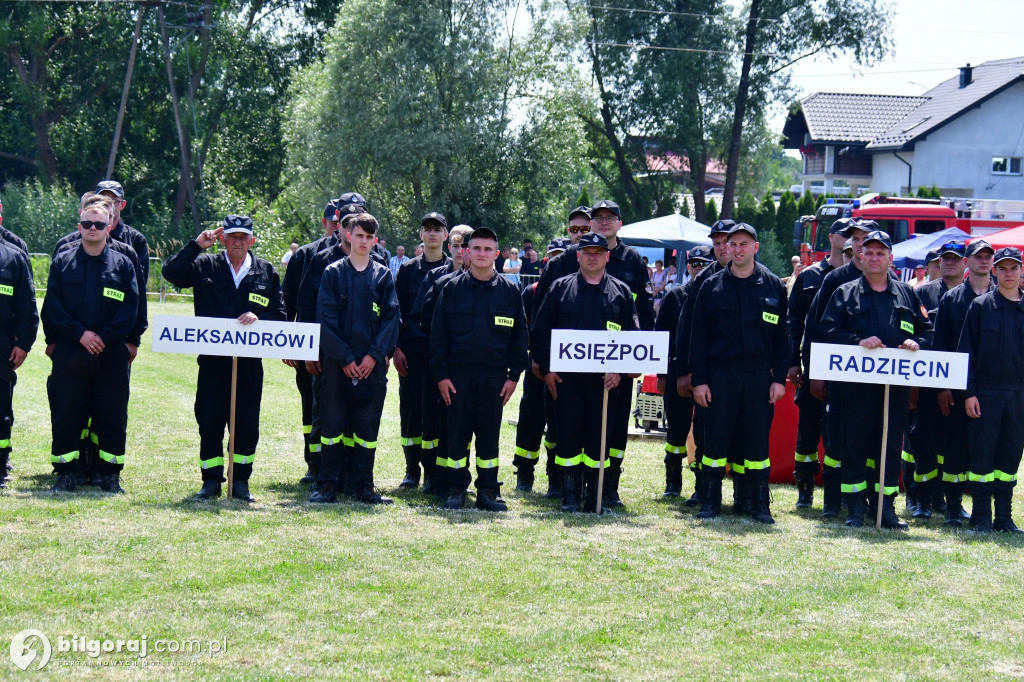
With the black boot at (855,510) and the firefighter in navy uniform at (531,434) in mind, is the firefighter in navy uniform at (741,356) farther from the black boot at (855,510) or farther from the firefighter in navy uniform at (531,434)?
the firefighter in navy uniform at (531,434)

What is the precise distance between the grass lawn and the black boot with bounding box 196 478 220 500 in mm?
185

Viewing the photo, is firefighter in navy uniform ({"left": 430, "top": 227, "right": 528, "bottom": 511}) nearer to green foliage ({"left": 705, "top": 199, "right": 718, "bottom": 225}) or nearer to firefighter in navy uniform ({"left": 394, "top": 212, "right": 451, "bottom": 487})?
firefighter in navy uniform ({"left": 394, "top": 212, "right": 451, "bottom": 487})

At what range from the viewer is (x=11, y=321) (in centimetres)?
882

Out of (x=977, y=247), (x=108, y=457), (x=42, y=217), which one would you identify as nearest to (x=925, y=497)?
(x=977, y=247)

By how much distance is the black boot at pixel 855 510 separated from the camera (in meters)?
8.78

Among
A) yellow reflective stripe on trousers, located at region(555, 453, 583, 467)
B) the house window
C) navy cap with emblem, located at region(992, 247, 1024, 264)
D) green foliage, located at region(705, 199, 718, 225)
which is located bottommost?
yellow reflective stripe on trousers, located at region(555, 453, 583, 467)

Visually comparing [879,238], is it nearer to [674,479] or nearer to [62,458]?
[674,479]

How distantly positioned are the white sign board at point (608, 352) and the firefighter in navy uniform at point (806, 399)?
1519 millimetres

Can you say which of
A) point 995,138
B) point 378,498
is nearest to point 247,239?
point 378,498

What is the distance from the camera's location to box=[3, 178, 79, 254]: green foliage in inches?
1569

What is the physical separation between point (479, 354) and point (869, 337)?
9.57ft

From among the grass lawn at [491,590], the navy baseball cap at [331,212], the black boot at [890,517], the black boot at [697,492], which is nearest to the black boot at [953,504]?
the grass lawn at [491,590]

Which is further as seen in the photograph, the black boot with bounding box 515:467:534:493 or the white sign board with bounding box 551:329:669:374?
the black boot with bounding box 515:467:534:493

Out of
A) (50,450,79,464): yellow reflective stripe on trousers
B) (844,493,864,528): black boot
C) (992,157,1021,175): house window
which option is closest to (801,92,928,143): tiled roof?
(992,157,1021,175): house window
